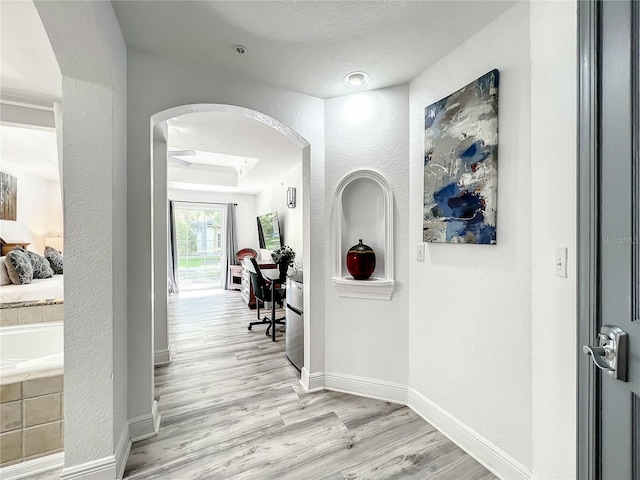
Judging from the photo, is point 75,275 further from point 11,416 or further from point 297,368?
point 297,368

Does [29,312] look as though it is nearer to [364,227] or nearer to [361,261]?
[361,261]

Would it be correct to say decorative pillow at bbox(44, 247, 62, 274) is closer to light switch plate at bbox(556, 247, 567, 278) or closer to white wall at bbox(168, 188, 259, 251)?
white wall at bbox(168, 188, 259, 251)

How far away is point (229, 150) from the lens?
3766 millimetres

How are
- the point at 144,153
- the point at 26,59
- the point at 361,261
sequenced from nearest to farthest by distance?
the point at 144,153 → the point at 26,59 → the point at 361,261

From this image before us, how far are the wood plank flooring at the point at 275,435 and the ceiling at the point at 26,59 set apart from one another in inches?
102

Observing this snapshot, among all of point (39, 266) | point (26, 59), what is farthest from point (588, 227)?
point (39, 266)

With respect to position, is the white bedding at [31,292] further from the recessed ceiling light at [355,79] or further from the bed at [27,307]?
the recessed ceiling light at [355,79]

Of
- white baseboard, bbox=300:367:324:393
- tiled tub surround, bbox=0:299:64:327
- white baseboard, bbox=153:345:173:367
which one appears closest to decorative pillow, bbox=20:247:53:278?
tiled tub surround, bbox=0:299:64:327

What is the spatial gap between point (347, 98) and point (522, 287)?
185 cm

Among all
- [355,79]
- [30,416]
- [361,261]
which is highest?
[355,79]

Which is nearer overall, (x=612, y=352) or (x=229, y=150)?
(x=612, y=352)

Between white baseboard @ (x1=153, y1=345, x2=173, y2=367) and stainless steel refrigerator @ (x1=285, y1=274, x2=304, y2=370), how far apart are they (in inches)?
49.6

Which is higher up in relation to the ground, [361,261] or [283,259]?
[361,261]

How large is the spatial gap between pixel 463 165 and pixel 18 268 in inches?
182
